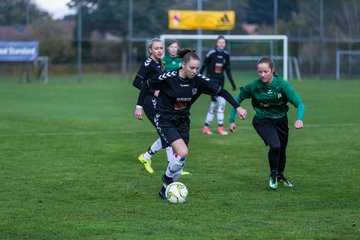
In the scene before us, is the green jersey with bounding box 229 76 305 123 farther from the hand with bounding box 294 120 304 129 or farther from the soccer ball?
the soccer ball

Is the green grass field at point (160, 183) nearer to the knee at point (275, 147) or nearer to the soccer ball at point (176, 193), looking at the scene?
the soccer ball at point (176, 193)

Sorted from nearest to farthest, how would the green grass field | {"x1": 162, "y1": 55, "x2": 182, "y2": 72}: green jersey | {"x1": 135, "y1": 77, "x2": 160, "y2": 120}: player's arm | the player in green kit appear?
the green grass field → {"x1": 135, "y1": 77, "x2": 160, "y2": 120}: player's arm → the player in green kit → {"x1": 162, "y1": 55, "x2": 182, "y2": 72}: green jersey

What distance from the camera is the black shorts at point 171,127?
30.8 ft

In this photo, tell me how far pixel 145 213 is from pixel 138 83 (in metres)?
3.42

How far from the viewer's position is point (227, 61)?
722 inches

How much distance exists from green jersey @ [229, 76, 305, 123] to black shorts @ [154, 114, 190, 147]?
0.91 metres

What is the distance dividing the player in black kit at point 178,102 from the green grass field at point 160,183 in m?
0.59

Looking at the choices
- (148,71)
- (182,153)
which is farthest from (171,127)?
(148,71)

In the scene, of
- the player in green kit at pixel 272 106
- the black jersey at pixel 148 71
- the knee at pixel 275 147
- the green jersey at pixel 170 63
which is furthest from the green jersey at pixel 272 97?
the green jersey at pixel 170 63

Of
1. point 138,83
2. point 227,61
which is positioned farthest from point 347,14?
point 138,83

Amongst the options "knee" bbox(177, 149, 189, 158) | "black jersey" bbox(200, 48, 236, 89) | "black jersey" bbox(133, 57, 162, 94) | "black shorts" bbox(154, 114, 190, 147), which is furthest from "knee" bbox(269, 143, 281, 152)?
"black jersey" bbox(200, 48, 236, 89)

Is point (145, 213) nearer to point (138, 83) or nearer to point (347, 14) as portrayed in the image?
point (138, 83)

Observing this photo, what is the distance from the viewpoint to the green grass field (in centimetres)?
763

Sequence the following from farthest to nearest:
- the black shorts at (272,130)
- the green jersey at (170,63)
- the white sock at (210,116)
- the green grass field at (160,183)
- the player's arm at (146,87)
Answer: the white sock at (210,116) → the green jersey at (170,63) → the black shorts at (272,130) → the player's arm at (146,87) → the green grass field at (160,183)
